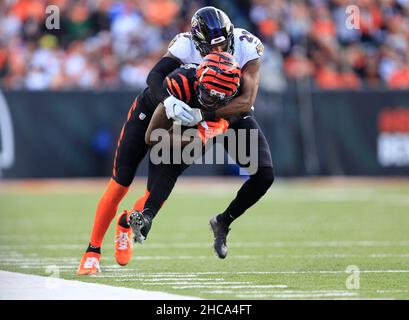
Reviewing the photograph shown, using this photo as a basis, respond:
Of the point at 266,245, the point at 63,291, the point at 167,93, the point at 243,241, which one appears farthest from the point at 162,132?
the point at 243,241

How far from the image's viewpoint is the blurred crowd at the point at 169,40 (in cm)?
1780

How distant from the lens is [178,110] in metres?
7.01

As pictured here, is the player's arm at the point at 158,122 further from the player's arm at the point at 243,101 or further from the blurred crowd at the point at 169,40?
the blurred crowd at the point at 169,40

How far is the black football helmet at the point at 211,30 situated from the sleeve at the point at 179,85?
26 cm

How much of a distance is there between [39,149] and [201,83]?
420 inches

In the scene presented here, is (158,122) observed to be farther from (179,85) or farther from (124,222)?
(124,222)

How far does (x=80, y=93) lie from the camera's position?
17547 millimetres

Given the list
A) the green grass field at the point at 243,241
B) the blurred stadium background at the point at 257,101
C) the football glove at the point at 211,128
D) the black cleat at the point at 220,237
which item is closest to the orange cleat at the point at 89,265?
the green grass field at the point at 243,241

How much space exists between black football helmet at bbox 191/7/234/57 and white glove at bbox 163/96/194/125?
21.0 inches

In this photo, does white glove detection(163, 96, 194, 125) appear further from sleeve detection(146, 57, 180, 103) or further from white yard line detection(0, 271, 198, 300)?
white yard line detection(0, 271, 198, 300)

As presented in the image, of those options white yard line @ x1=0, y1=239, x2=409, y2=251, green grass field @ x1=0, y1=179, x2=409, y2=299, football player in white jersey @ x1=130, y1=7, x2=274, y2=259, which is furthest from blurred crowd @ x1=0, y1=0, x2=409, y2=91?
football player in white jersey @ x1=130, y1=7, x2=274, y2=259

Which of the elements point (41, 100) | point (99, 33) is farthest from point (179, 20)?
point (41, 100)

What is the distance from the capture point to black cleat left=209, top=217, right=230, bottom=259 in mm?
7496

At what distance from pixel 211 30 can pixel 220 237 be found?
1548mm
